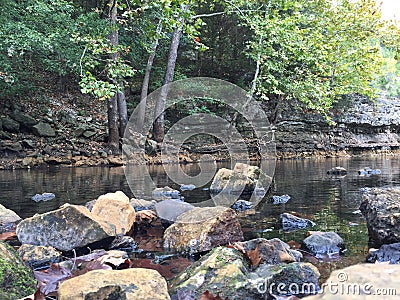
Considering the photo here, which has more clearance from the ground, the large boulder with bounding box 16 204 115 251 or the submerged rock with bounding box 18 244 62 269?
the large boulder with bounding box 16 204 115 251

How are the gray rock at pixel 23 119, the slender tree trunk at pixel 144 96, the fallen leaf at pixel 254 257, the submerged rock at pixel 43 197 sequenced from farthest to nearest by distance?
the slender tree trunk at pixel 144 96
the gray rock at pixel 23 119
the submerged rock at pixel 43 197
the fallen leaf at pixel 254 257

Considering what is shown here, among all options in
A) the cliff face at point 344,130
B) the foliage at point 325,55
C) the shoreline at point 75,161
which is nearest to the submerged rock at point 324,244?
the shoreline at point 75,161

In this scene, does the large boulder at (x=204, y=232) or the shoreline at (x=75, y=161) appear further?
the shoreline at (x=75, y=161)

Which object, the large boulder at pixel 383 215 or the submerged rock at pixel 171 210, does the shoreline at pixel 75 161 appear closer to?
the submerged rock at pixel 171 210

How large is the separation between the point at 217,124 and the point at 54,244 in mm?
14980

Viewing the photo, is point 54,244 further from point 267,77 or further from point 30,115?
point 267,77

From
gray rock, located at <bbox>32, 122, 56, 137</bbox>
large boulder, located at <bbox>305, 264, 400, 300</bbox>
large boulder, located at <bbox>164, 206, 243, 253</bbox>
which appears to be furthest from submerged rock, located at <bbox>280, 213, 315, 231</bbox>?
gray rock, located at <bbox>32, 122, 56, 137</bbox>

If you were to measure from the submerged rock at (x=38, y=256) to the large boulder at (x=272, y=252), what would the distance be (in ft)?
5.06

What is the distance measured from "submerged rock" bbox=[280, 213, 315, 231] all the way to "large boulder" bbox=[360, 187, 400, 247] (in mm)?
640

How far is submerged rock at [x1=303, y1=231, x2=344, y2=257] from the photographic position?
3.17 meters

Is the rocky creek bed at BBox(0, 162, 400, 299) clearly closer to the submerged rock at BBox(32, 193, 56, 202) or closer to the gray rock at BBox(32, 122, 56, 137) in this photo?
the submerged rock at BBox(32, 193, 56, 202)

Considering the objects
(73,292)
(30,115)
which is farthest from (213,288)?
(30,115)

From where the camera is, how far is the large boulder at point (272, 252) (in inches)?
110

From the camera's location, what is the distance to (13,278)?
2.20 metres
